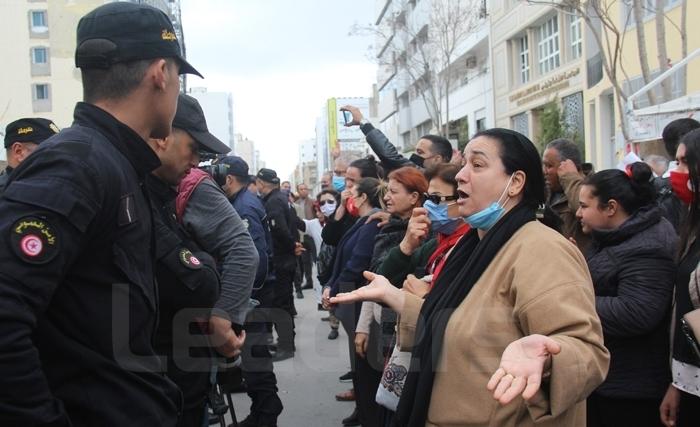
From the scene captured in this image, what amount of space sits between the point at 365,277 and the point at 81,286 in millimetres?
1473

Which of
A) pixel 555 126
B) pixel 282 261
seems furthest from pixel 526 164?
pixel 555 126

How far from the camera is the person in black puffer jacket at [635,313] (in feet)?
10.2

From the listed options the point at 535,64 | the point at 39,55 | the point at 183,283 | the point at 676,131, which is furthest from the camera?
the point at 39,55

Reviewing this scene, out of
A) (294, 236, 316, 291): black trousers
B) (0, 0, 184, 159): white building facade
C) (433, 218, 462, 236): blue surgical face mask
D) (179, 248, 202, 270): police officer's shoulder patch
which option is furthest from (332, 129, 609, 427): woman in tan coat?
(0, 0, 184, 159): white building facade

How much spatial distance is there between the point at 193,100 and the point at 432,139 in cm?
296

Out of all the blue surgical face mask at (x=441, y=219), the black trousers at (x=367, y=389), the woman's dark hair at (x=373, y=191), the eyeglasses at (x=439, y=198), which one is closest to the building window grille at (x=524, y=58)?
the woman's dark hair at (x=373, y=191)

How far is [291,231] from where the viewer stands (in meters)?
8.90

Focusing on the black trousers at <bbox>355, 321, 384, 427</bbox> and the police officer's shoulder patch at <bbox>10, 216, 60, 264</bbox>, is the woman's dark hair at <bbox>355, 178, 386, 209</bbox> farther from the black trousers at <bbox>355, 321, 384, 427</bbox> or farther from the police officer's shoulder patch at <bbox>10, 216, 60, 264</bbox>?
the police officer's shoulder patch at <bbox>10, 216, 60, 264</bbox>

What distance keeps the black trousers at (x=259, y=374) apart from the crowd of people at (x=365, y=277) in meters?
1.11

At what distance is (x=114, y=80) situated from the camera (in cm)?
193

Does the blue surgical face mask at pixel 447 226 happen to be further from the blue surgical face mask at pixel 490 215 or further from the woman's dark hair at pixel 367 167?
the woman's dark hair at pixel 367 167

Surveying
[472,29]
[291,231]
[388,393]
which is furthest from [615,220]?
Result: [472,29]

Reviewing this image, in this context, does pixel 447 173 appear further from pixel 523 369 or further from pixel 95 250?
pixel 95 250

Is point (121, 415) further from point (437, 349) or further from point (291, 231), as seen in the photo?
point (291, 231)
